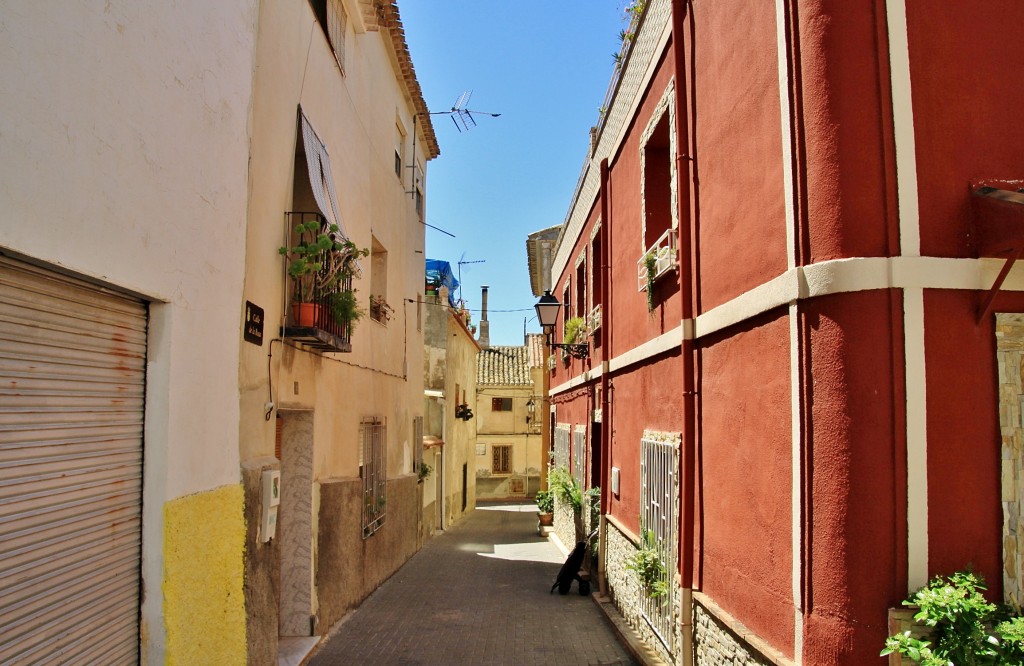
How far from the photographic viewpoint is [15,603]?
3.43 meters

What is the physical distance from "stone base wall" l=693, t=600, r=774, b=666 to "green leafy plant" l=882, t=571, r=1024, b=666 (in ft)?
3.14

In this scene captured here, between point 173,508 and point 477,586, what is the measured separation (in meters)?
8.36

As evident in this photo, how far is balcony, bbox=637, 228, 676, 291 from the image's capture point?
731 cm

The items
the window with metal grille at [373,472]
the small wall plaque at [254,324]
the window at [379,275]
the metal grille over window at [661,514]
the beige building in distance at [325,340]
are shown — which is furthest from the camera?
the window at [379,275]

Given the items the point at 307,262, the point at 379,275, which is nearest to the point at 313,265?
the point at 307,262

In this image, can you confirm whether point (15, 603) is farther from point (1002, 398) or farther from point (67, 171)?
point (1002, 398)

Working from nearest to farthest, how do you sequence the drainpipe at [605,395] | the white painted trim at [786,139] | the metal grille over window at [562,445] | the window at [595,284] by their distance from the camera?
1. the white painted trim at [786,139]
2. the drainpipe at [605,395]
3. the window at [595,284]
4. the metal grille over window at [562,445]

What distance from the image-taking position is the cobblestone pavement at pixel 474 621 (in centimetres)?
796

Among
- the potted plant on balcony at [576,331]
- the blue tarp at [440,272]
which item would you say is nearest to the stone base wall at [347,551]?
the potted plant on balcony at [576,331]

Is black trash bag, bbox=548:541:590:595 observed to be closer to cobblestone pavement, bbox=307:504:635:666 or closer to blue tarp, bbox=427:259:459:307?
cobblestone pavement, bbox=307:504:635:666

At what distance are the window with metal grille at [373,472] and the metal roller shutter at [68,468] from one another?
632cm

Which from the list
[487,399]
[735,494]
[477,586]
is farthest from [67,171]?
[487,399]

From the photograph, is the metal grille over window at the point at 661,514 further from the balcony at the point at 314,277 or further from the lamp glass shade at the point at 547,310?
the lamp glass shade at the point at 547,310

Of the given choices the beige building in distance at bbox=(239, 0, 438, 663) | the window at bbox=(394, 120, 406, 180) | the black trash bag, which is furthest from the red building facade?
the window at bbox=(394, 120, 406, 180)
